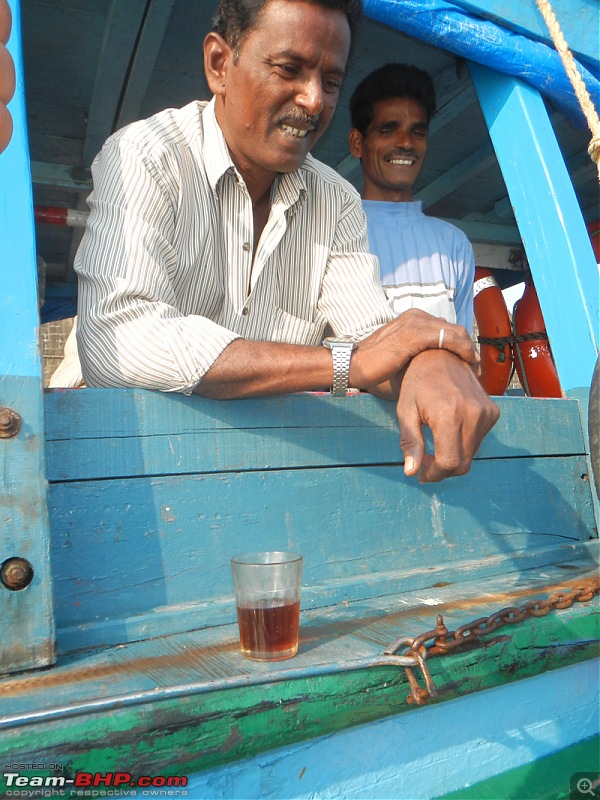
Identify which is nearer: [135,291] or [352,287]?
[135,291]

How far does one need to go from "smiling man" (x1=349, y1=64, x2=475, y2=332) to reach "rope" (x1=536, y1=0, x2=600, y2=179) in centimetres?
90

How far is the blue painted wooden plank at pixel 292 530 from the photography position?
124cm

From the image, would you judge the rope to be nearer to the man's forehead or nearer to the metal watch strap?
the metal watch strap

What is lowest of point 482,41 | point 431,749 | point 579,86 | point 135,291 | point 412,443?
point 431,749

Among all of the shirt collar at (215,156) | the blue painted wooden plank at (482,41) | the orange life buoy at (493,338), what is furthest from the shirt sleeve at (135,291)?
the orange life buoy at (493,338)

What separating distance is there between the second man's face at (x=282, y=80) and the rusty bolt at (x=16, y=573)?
112 cm

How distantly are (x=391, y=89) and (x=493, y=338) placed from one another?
1789 millimetres

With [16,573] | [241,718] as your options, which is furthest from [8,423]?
[241,718]

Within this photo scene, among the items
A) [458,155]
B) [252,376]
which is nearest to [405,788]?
[252,376]

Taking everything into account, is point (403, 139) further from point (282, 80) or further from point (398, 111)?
point (282, 80)

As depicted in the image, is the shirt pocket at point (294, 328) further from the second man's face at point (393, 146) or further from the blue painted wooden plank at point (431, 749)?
the second man's face at point (393, 146)

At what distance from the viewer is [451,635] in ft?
3.86

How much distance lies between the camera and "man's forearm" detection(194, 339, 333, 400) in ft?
4.45

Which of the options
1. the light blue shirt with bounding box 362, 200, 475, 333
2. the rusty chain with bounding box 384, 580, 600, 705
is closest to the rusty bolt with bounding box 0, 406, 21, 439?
the rusty chain with bounding box 384, 580, 600, 705
